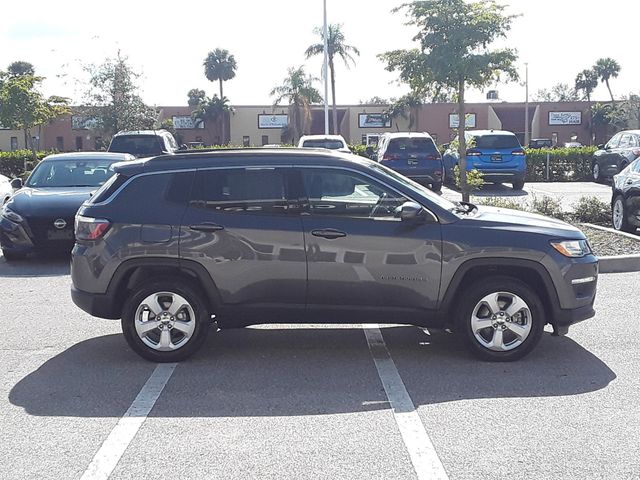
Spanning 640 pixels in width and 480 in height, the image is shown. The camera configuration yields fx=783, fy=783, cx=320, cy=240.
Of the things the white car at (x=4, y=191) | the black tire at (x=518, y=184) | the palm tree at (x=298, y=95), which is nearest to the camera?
the white car at (x=4, y=191)

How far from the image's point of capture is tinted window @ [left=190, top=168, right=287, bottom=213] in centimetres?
653

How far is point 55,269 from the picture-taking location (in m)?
11.1

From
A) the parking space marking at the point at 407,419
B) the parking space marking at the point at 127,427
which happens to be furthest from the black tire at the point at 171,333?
the parking space marking at the point at 407,419

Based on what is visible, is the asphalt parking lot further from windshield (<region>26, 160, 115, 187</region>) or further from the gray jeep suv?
windshield (<region>26, 160, 115, 187</region>)

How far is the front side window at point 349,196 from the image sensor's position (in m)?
6.46

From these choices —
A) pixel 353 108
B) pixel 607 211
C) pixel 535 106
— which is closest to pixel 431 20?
pixel 607 211

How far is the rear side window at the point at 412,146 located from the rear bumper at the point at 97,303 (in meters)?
15.4

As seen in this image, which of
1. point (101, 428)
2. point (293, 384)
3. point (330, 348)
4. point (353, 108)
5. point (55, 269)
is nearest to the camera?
point (101, 428)

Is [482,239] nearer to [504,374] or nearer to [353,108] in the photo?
[504,374]

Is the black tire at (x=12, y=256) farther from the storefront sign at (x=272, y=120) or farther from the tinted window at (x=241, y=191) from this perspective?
the storefront sign at (x=272, y=120)

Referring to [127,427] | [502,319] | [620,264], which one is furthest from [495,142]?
[127,427]

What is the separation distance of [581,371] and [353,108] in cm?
5292

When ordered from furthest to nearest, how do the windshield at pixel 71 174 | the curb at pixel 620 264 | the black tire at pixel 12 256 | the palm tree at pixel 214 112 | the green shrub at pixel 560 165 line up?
the palm tree at pixel 214 112 → the green shrub at pixel 560 165 → the windshield at pixel 71 174 → the black tire at pixel 12 256 → the curb at pixel 620 264

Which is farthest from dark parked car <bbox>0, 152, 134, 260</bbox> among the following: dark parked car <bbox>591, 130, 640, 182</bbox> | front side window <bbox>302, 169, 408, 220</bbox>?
dark parked car <bbox>591, 130, 640, 182</bbox>
